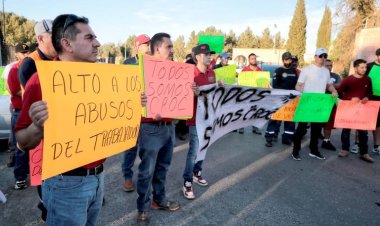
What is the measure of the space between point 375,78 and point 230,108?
384cm

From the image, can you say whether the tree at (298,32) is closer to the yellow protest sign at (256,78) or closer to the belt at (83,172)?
the yellow protest sign at (256,78)

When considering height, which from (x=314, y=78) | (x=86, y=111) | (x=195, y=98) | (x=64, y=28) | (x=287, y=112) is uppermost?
(x=64, y=28)

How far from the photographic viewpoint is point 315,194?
409cm

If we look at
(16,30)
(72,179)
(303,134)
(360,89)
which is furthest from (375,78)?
(16,30)

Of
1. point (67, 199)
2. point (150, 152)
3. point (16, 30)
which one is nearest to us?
point (67, 199)

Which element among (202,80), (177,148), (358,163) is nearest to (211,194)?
(202,80)

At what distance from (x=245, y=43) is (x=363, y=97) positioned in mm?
70318

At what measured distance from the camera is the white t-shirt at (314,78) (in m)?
5.38

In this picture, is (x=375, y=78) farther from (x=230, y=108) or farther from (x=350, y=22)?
(x=350, y=22)

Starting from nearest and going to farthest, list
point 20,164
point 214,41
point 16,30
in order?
point 20,164 → point 214,41 → point 16,30

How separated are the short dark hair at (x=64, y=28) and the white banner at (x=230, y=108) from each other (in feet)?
5.63

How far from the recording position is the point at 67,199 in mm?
1689

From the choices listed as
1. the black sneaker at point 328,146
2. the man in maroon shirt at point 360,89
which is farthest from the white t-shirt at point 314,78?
the black sneaker at point 328,146

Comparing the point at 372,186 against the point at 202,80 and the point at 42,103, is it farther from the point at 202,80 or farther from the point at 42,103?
the point at 42,103
